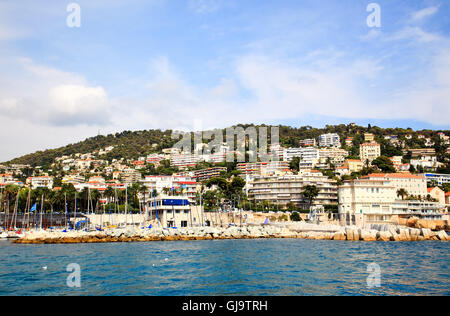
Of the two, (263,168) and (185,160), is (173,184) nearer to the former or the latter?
(263,168)

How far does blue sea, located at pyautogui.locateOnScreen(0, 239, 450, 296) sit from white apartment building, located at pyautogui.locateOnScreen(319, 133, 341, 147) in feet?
443

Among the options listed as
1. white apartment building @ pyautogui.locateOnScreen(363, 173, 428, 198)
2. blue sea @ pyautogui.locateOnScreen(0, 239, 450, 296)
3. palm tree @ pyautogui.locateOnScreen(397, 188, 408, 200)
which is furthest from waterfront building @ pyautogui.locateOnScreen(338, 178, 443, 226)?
blue sea @ pyautogui.locateOnScreen(0, 239, 450, 296)

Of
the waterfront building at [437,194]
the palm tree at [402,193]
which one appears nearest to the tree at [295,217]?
the palm tree at [402,193]

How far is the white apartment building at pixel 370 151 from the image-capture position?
134 meters

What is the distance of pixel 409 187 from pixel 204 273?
8424 centimetres

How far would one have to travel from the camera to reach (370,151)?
13538 cm

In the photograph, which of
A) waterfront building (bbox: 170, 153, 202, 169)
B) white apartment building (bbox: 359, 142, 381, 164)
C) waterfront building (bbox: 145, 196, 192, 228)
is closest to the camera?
waterfront building (bbox: 145, 196, 192, 228)

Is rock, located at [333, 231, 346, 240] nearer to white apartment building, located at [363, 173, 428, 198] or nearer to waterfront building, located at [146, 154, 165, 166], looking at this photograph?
white apartment building, located at [363, 173, 428, 198]

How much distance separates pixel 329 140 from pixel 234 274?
489ft

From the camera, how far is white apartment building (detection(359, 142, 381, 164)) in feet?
440

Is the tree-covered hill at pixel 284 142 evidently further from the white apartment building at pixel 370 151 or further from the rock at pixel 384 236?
the rock at pixel 384 236

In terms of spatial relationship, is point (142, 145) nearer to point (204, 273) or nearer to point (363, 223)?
point (363, 223)

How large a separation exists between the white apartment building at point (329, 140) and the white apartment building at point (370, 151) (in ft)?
70.5
